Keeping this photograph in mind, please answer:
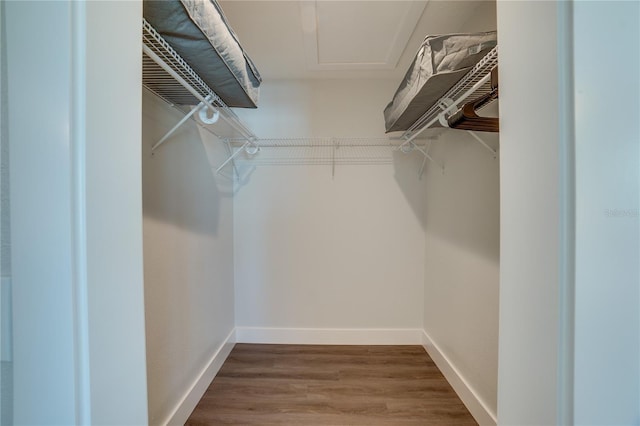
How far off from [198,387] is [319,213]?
148 centimetres

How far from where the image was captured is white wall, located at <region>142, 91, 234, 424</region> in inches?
45.9

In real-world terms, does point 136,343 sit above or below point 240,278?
above

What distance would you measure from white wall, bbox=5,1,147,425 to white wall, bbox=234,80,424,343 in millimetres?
1817

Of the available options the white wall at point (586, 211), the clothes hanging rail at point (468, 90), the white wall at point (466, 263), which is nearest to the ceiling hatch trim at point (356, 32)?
the white wall at point (466, 263)

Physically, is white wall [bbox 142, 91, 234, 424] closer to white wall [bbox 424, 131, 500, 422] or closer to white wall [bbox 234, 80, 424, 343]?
white wall [bbox 234, 80, 424, 343]

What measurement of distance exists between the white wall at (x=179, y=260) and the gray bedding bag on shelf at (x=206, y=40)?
350mm

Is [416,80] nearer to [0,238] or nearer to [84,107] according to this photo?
[84,107]

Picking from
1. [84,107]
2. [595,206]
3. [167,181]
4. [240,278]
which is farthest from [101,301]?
[240,278]

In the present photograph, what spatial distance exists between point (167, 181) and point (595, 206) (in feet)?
5.01

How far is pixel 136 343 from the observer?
0.48 metres

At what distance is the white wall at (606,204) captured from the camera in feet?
1.31

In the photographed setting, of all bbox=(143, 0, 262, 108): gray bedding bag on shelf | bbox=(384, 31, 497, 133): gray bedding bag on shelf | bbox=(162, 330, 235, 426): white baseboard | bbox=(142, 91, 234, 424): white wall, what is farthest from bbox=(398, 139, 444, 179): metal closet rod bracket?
bbox=(162, 330, 235, 426): white baseboard

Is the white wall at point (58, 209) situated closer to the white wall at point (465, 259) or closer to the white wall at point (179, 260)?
the white wall at point (179, 260)

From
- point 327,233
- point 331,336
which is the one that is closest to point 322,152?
point 327,233
